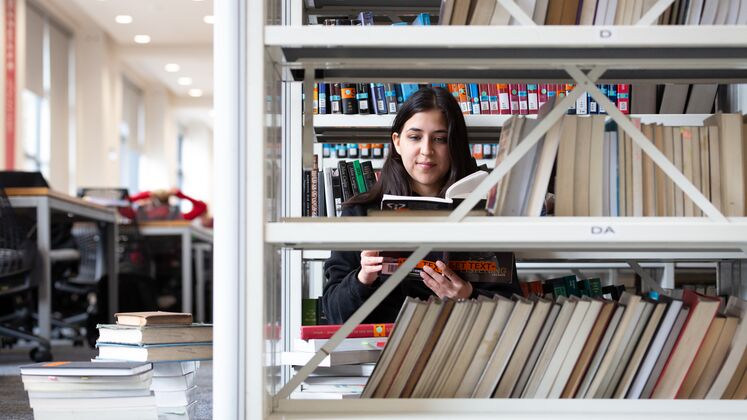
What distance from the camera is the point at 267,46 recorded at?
152 cm

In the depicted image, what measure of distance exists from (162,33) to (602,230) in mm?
10675

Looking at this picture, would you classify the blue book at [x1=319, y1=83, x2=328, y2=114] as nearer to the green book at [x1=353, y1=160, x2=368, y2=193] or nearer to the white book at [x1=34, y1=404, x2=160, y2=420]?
the green book at [x1=353, y1=160, x2=368, y2=193]

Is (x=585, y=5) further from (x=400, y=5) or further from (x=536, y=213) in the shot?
(x=400, y=5)

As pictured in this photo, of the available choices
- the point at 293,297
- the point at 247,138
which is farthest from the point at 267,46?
the point at 293,297

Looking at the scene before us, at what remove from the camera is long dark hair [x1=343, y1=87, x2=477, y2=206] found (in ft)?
7.61

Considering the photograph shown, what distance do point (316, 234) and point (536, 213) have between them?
391mm

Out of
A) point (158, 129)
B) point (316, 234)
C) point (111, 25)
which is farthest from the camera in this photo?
point (158, 129)

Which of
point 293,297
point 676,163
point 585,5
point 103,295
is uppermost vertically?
point 585,5

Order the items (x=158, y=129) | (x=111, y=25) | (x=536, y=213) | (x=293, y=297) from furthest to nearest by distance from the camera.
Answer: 1. (x=158, y=129)
2. (x=111, y=25)
3. (x=293, y=297)
4. (x=536, y=213)

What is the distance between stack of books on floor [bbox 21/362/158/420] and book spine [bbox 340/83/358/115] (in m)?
1.17

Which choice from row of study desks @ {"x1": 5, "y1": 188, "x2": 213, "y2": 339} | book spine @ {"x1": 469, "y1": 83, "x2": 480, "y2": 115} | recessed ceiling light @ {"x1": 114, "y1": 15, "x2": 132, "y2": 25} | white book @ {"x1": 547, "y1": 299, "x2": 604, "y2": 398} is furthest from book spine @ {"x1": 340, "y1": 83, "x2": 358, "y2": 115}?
recessed ceiling light @ {"x1": 114, "y1": 15, "x2": 132, "y2": 25}

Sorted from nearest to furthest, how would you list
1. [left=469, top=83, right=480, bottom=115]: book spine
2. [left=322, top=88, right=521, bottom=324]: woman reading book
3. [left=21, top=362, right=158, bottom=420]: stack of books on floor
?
[left=21, top=362, right=158, bottom=420]: stack of books on floor → [left=322, top=88, right=521, bottom=324]: woman reading book → [left=469, top=83, right=480, bottom=115]: book spine

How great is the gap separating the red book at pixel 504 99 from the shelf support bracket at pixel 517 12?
132 cm

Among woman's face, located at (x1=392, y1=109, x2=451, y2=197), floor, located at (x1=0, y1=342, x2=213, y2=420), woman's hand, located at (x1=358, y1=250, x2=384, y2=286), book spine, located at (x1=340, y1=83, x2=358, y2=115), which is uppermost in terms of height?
book spine, located at (x1=340, y1=83, x2=358, y2=115)
